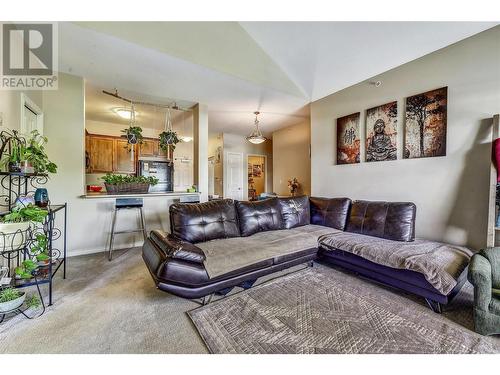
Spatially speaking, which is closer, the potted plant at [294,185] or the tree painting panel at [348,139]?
the tree painting panel at [348,139]

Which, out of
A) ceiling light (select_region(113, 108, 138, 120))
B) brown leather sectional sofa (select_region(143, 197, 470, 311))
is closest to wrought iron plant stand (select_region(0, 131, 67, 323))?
brown leather sectional sofa (select_region(143, 197, 470, 311))

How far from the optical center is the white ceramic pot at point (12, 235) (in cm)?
154

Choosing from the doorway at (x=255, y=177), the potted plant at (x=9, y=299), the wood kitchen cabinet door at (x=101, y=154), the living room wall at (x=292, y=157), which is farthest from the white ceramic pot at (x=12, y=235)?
the doorway at (x=255, y=177)

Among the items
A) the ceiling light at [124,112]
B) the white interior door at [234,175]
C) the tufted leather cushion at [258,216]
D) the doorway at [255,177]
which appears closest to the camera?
the tufted leather cushion at [258,216]

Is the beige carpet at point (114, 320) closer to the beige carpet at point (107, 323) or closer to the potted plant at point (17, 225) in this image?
the beige carpet at point (107, 323)

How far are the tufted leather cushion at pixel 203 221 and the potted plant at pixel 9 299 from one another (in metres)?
1.25

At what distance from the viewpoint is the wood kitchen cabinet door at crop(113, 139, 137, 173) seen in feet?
18.6

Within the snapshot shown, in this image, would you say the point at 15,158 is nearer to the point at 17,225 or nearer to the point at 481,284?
the point at 17,225

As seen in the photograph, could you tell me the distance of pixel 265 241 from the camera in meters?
2.50

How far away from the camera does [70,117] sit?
3.16 meters

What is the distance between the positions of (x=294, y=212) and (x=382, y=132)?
71.3 inches

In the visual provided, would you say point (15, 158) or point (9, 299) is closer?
point (9, 299)

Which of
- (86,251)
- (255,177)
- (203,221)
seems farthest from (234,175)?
(203,221)
